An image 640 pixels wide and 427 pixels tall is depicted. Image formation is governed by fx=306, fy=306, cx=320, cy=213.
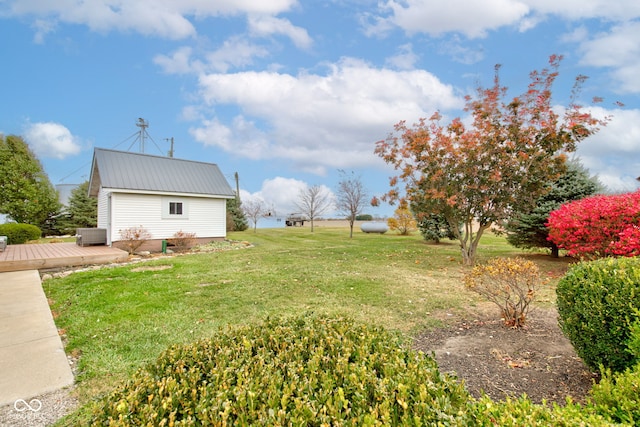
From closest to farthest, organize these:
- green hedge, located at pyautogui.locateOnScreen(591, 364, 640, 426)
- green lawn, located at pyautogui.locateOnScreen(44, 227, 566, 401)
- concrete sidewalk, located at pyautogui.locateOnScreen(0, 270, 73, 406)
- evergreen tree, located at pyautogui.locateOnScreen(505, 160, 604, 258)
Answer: green hedge, located at pyautogui.locateOnScreen(591, 364, 640, 426) < concrete sidewalk, located at pyautogui.locateOnScreen(0, 270, 73, 406) < green lawn, located at pyautogui.locateOnScreen(44, 227, 566, 401) < evergreen tree, located at pyautogui.locateOnScreen(505, 160, 604, 258)

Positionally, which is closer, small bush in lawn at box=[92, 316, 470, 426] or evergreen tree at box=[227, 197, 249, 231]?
small bush in lawn at box=[92, 316, 470, 426]

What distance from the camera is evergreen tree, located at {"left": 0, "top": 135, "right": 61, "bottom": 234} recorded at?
18594 mm

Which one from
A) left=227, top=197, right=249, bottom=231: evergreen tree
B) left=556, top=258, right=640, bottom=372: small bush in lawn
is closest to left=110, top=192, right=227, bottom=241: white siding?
left=227, top=197, right=249, bottom=231: evergreen tree

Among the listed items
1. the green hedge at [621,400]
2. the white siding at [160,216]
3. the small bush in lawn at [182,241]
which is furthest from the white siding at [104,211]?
the green hedge at [621,400]

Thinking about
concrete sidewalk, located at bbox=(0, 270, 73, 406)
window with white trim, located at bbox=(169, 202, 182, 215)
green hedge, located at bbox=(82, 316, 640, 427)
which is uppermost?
window with white trim, located at bbox=(169, 202, 182, 215)

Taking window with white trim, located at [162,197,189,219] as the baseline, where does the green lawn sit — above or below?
below

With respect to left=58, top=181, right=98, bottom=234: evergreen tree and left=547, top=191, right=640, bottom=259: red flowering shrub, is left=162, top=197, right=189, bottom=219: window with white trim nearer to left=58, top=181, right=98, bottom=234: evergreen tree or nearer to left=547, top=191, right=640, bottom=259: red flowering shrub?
left=58, top=181, right=98, bottom=234: evergreen tree

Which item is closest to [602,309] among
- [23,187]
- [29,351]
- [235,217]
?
[29,351]

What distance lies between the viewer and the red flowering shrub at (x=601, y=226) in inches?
259

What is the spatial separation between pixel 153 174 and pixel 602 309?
16526mm

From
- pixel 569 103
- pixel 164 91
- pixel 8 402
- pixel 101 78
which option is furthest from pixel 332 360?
pixel 101 78

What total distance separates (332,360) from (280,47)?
946cm

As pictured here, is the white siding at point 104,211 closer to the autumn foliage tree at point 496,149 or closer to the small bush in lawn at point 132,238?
the small bush in lawn at point 132,238

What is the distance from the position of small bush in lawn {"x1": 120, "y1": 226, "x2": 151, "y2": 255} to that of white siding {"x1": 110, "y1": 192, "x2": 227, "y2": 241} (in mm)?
226
